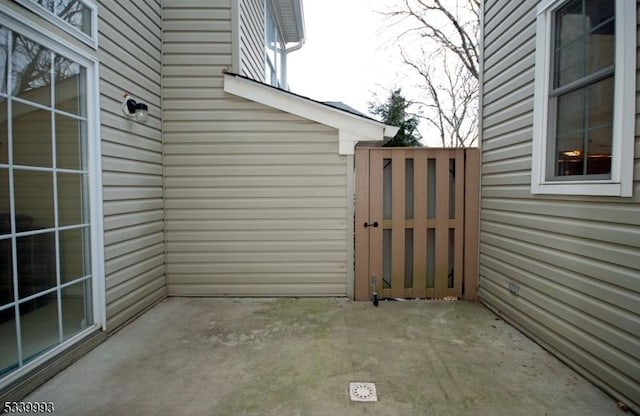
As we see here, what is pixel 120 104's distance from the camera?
3.03 meters

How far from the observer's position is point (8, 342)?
6.46 ft

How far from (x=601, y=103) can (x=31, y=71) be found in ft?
13.1

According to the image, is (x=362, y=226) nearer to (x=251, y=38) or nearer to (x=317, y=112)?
(x=317, y=112)

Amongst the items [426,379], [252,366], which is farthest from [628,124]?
[252,366]

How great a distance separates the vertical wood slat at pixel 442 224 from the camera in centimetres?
375

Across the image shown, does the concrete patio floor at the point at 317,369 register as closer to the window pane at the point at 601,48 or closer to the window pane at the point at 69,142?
the window pane at the point at 69,142

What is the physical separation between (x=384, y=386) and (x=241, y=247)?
236cm

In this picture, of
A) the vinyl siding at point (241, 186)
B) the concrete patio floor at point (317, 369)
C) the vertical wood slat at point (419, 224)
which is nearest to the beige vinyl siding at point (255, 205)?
the vinyl siding at point (241, 186)

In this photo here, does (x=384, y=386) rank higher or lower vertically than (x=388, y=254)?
lower

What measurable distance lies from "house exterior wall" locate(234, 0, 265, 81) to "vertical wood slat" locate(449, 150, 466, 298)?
117 inches

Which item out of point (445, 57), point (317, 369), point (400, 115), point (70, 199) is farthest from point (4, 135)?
point (445, 57)

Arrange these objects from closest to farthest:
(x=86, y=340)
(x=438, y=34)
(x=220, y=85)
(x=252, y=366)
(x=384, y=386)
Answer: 1. (x=384, y=386)
2. (x=252, y=366)
3. (x=86, y=340)
4. (x=220, y=85)
5. (x=438, y=34)

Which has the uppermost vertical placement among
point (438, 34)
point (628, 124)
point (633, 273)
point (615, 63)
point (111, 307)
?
point (438, 34)

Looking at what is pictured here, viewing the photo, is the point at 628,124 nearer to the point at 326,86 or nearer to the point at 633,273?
the point at 633,273
